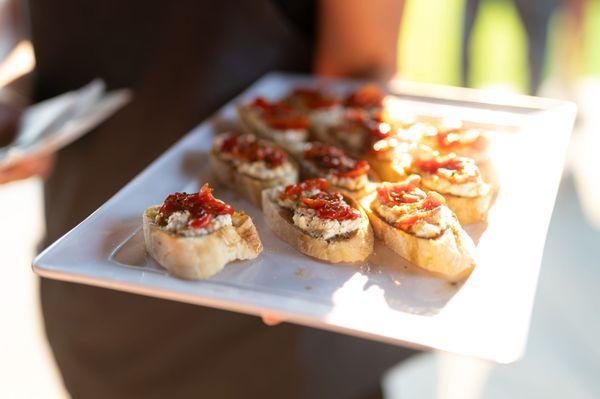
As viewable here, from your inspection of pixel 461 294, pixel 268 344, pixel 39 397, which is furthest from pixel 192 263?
A: pixel 39 397

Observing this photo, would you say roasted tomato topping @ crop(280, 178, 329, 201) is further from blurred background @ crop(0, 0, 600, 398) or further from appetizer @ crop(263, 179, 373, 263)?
blurred background @ crop(0, 0, 600, 398)

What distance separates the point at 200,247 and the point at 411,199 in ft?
1.66

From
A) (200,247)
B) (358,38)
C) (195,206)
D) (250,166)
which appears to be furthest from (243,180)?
(358,38)

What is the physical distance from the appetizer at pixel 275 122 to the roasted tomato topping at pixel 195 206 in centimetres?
59

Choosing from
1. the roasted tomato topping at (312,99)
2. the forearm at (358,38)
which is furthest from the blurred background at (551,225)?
the roasted tomato topping at (312,99)

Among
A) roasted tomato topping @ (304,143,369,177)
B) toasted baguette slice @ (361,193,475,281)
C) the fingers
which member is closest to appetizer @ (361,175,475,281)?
toasted baguette slice @ (361,193,475,281)

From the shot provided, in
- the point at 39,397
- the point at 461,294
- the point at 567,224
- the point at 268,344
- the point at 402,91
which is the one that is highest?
the point at 402,91

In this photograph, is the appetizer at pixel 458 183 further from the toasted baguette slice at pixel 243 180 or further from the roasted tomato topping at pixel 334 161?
the toasted baguette slice at pixel 243 180

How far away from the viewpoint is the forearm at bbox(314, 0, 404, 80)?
209 centimetres

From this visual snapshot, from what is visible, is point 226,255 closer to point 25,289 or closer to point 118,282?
point 118,282

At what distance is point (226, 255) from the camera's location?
1.26m

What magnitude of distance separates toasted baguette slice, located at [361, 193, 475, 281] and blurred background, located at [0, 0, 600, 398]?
0.88 metres

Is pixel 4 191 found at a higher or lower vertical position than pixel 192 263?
lower

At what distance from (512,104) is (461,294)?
39.7 inches
